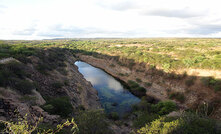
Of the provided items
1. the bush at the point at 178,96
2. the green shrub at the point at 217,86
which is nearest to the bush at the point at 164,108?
the bush at the point at 178,96

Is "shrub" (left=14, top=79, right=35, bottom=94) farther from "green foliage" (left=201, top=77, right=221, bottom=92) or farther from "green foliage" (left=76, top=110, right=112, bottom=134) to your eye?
"green foliage" (left=201, top=77, right=221, bottom=92)

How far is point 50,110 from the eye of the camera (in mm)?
12508

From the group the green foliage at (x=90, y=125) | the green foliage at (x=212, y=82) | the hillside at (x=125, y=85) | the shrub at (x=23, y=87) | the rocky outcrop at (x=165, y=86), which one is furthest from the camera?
the rocky outcrop at (x=165, y=86)

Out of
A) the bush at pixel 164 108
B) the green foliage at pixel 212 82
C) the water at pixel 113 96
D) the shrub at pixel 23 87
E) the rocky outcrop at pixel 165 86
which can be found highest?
the shrub at pixel 23 87

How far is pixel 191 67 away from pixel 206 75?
12.5 ft

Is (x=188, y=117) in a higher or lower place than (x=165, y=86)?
higher

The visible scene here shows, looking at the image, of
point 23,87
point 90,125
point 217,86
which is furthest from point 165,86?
point 23,87

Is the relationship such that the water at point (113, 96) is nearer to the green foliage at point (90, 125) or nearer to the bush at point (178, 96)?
the bush at point (178, 96)

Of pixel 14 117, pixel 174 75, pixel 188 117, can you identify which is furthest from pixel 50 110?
pixel 174 75

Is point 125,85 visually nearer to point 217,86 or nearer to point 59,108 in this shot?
point 217,86

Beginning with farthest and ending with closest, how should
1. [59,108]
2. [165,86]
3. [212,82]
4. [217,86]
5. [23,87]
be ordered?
[165,86] < [212,82] < [217,86] < [59,108] < [23,87]

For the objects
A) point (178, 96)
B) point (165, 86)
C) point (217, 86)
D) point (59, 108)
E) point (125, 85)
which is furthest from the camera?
point (125, 85)

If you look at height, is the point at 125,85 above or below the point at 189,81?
below

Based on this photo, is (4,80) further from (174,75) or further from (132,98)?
(174,75)
